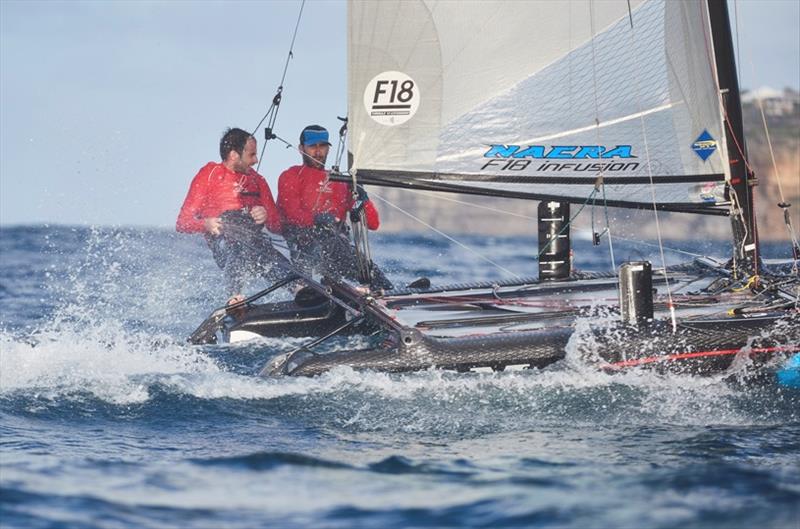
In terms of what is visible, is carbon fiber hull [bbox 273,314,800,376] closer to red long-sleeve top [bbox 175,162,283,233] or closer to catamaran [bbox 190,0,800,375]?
catamaran [bbox 190,0,800,375]

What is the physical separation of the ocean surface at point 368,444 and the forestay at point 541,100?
1759 millimetres

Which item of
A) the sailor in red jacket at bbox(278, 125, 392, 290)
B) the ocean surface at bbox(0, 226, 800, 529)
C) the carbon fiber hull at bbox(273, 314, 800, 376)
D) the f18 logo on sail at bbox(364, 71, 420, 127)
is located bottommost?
the ocean surface at bbox(0, 226, 800, 529)

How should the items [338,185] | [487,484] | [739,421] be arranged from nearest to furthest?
[487,484] → [739,421] → [338,185]

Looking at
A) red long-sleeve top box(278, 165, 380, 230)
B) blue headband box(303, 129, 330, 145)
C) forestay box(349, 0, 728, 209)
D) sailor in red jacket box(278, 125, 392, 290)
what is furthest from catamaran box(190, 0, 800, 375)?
blue headband box(303, 129, 330, 145)

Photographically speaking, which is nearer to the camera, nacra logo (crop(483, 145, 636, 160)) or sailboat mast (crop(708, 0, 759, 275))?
sailboat mast (crop(708, 0, 759, 275))

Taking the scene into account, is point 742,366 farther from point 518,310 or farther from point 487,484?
point 487,484

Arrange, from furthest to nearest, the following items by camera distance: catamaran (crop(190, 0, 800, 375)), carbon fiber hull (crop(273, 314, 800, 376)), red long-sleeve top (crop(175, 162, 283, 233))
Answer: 1. red long-sleeve top (crop(175, 162, 283, 233))
2. catamaran (crop(190, 0, 800, 375))
3. carbon fiber hull (crop(273, 314, 800, 376))

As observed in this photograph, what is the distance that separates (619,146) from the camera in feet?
26.2

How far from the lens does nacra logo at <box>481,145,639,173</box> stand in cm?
793

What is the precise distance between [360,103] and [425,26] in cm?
66

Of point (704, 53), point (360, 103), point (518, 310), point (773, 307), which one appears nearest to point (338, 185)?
point (360, 103)

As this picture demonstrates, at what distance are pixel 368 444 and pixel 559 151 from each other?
292cm

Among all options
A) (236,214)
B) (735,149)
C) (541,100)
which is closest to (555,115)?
(541,100)

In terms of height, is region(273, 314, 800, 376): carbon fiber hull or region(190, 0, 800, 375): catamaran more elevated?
region(190, 0, 800, 375): catamaran
